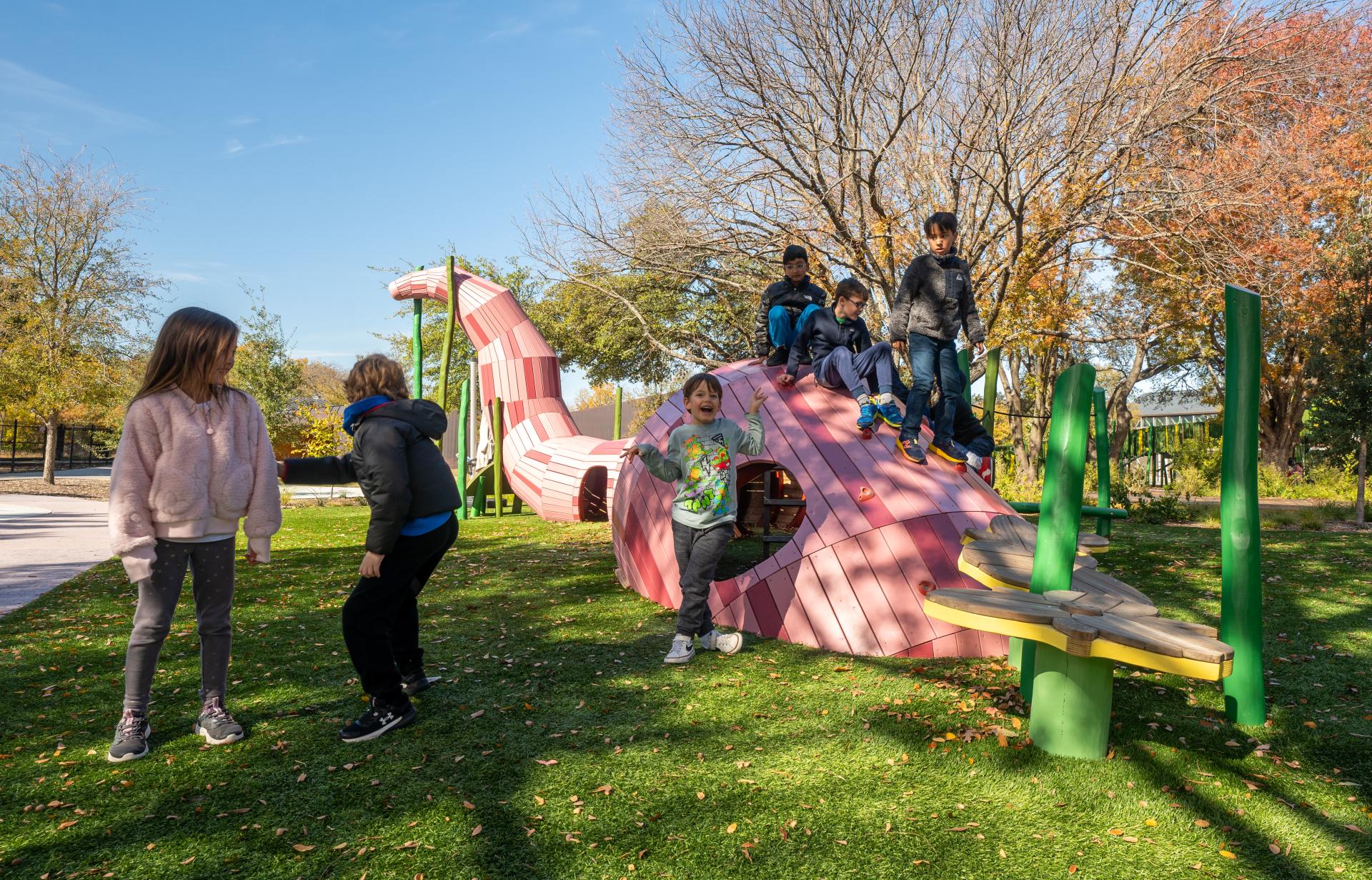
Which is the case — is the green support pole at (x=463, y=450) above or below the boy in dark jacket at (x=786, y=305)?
below

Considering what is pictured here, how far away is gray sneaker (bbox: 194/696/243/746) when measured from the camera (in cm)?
377

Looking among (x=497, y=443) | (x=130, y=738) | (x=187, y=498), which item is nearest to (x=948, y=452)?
→ (x=187, y=498)

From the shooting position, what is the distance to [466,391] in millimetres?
16375

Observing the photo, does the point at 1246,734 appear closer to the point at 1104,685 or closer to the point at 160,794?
the point at 1104,685

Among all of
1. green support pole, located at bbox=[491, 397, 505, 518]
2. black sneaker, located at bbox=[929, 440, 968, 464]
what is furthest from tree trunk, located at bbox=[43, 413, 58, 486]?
black sneaker, located at bbox=[929, 440, 968, 464]

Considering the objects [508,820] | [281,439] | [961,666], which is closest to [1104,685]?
[961,666]

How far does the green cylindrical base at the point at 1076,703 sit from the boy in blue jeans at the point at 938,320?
94.6 inches

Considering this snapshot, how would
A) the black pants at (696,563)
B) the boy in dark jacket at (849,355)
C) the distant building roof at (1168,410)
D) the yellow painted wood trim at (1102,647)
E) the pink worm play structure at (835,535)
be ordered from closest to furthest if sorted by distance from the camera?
the yellow painted wood trim at (1102,647) < the black pants at (696,563) < the pink worm play structure at (835,535) < the boy in dark jacket at (849,355) < the distant building roof at (1168,410)

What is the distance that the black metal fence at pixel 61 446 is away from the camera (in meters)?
31.3

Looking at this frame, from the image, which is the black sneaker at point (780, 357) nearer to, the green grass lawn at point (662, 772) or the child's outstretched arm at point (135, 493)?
the green grass lawn at point (662, 772)

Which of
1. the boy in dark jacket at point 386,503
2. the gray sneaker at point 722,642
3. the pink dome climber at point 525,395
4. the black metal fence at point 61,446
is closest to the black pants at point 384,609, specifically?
the boy in dark jacket at point 386,503

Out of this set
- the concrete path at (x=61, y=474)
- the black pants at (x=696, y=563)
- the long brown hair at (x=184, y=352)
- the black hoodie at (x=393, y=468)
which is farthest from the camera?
the concrete path at (x=61, y=474)

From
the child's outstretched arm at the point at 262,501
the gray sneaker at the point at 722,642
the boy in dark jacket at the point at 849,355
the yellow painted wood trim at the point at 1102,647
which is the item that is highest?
the boy in dark jacket at the point at 849,355

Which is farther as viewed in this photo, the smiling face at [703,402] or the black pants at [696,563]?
the smiling face at [703,402]
